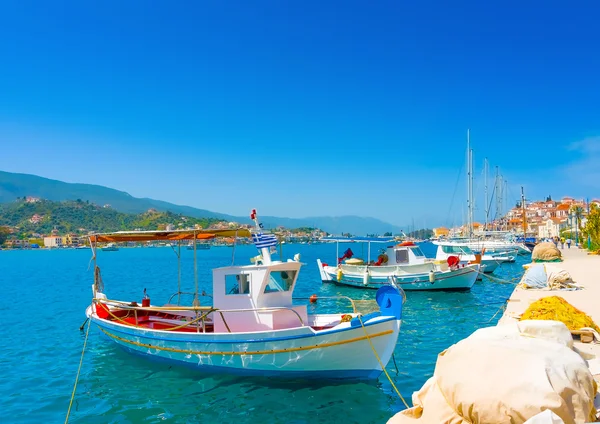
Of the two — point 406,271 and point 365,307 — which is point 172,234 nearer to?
point 365,307

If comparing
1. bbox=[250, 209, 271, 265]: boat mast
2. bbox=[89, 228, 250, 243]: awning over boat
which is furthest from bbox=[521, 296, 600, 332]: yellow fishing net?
bbox=[89, 228, 250, 243]: awning over boat

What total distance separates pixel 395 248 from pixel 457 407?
27.6m

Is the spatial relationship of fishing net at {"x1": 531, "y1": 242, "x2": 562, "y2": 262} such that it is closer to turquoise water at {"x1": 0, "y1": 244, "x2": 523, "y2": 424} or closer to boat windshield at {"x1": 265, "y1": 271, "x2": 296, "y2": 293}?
turquoise water at {"x1": 0, "y1": 244, "x2": 523, "y2": 424}

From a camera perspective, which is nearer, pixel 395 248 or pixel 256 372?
pixel 256 372

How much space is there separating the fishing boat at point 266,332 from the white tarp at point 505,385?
18.8 feet

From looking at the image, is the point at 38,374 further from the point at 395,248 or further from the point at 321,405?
the point at 395,248

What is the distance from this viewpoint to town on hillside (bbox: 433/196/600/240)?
88688mm

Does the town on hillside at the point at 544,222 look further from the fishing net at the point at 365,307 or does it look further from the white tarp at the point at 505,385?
the white tarp at the point at 505,385

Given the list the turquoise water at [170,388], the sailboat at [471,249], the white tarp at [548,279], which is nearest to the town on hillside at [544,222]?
the sailboat at [471,249]

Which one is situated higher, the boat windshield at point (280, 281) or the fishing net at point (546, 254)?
the boat windshield at point (280, 281)

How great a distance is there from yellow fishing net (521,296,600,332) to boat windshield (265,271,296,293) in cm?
622

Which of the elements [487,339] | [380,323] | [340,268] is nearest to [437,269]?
[340,268]

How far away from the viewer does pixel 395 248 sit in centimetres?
3195

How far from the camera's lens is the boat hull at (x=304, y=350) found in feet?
36.9
